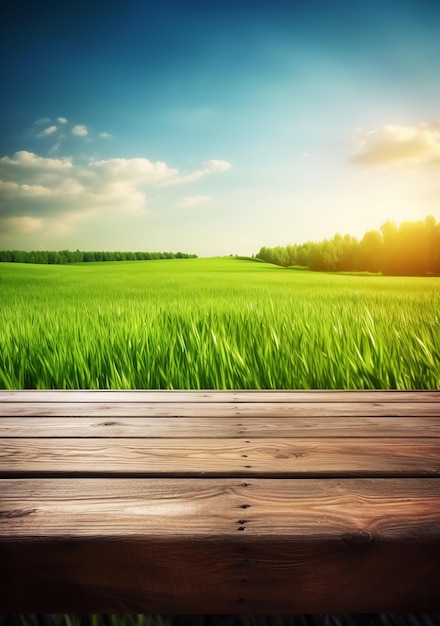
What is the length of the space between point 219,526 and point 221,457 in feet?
0.79

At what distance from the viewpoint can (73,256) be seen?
1075 inches

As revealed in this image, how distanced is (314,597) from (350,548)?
0.28 feet

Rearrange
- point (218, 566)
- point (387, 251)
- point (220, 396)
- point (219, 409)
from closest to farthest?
point (218, 566)
point (219, 409)
point (220, 396)
point (387, 251)

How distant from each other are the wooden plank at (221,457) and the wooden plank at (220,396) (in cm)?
34

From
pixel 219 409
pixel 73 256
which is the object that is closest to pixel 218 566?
pixel 219 409

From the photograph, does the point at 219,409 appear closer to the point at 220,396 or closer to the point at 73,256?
the point at 220,396

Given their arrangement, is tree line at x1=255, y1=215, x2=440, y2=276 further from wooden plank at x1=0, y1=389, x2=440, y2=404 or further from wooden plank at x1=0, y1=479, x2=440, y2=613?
wooden plank at x1=0, y1=479, x2=440, y2=613

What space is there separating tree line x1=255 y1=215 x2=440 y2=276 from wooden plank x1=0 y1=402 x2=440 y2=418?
2163cm

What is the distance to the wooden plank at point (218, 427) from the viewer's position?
1.01 metres

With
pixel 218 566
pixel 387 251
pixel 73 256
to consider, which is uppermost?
pixel 73 256

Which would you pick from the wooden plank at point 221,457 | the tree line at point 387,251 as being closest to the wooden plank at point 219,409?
the wooden plank at point 221,457

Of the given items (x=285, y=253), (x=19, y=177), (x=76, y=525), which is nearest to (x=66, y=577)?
(x=76, y=525)

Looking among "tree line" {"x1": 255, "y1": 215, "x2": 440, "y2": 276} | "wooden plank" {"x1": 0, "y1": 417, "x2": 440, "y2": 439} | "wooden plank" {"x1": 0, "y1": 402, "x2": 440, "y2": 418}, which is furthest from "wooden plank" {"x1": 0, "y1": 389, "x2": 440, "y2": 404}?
"tree line" {"x1": 255, "y1": 215, "x2": 440, "y2": 276}

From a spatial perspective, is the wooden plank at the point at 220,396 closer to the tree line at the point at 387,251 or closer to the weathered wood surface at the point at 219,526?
the weathered wood surface at the point at 219,526
